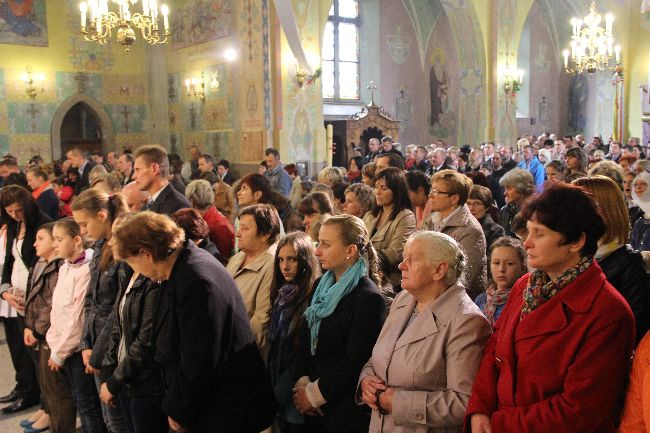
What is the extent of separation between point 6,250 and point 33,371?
1.03 metres

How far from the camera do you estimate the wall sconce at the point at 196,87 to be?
49.6 feet

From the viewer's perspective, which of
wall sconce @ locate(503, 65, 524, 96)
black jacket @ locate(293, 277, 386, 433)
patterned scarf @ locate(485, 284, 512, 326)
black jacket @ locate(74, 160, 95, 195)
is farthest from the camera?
wall sconce @ locate(503, 65, 524, 96)

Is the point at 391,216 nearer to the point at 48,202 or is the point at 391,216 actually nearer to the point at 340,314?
the point at 340,314

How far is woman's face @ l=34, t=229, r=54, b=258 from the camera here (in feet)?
14.8

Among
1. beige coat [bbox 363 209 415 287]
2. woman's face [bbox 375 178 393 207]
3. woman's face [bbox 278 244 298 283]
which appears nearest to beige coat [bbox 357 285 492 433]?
woman's face [bbox 278 244 298 283]

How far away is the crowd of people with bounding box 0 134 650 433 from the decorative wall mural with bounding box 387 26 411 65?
16.0 meters

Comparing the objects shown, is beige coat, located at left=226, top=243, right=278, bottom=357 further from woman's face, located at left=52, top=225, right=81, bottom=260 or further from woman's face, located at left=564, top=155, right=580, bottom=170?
woman's face, located at left=564, top=155, right=580, bottom=170

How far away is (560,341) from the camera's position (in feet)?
6.70

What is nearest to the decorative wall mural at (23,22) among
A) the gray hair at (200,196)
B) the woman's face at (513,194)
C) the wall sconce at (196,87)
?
the wall sconce at (196,87)

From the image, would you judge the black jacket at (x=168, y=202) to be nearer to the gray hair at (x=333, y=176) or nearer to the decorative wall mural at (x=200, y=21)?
the gray hair at (x=333, y=176)

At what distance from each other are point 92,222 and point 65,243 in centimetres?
38

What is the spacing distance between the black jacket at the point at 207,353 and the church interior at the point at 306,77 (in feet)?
26.1

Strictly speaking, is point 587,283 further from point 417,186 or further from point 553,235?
point 417,186

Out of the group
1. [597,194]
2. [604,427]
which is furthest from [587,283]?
[597,194]
